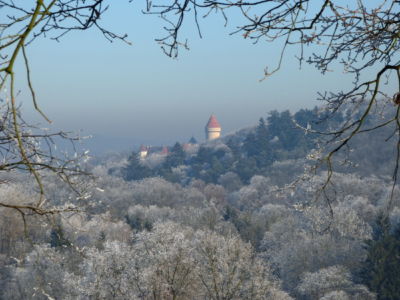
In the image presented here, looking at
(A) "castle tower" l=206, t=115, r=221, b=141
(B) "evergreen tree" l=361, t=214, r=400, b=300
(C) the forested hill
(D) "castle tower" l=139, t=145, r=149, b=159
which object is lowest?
(B) "evergreen tree" l=361, t=214, r=400, b=300

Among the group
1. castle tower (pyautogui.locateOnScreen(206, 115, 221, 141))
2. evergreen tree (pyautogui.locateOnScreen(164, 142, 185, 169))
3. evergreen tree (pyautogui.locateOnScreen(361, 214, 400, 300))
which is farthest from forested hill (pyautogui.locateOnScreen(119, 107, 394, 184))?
castle tower (pyautogui.locateOnScreen(206, 115, 221, 141))

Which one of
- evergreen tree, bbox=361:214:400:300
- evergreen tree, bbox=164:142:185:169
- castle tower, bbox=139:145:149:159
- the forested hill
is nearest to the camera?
evergreen tree, bbox=361:214:400:300

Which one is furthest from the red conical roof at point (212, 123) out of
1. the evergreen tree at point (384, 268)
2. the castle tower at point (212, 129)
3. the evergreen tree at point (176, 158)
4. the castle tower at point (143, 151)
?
the evergreen tree at point (384, 268)

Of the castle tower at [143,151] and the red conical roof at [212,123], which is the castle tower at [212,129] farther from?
the castle tower at [143,151]

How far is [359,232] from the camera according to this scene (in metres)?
36.8

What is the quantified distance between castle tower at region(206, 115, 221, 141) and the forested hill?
40.0 meters

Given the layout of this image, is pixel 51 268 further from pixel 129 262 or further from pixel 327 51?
pixel 327 51

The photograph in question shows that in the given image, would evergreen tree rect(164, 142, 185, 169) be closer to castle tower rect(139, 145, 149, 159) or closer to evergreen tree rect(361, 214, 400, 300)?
castle tower rect(139, 145, 149, 159)

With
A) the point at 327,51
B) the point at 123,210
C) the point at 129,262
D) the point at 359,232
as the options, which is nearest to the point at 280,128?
the point at 123,210

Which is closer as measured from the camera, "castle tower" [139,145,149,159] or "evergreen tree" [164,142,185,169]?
"evergreen tree" [164,142,185,169]

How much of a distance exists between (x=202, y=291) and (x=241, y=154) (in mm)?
64007

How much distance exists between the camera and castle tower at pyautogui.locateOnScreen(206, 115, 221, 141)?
132m

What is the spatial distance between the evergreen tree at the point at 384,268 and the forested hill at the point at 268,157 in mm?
38752

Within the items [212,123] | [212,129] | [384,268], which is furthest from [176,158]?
[384,268]
